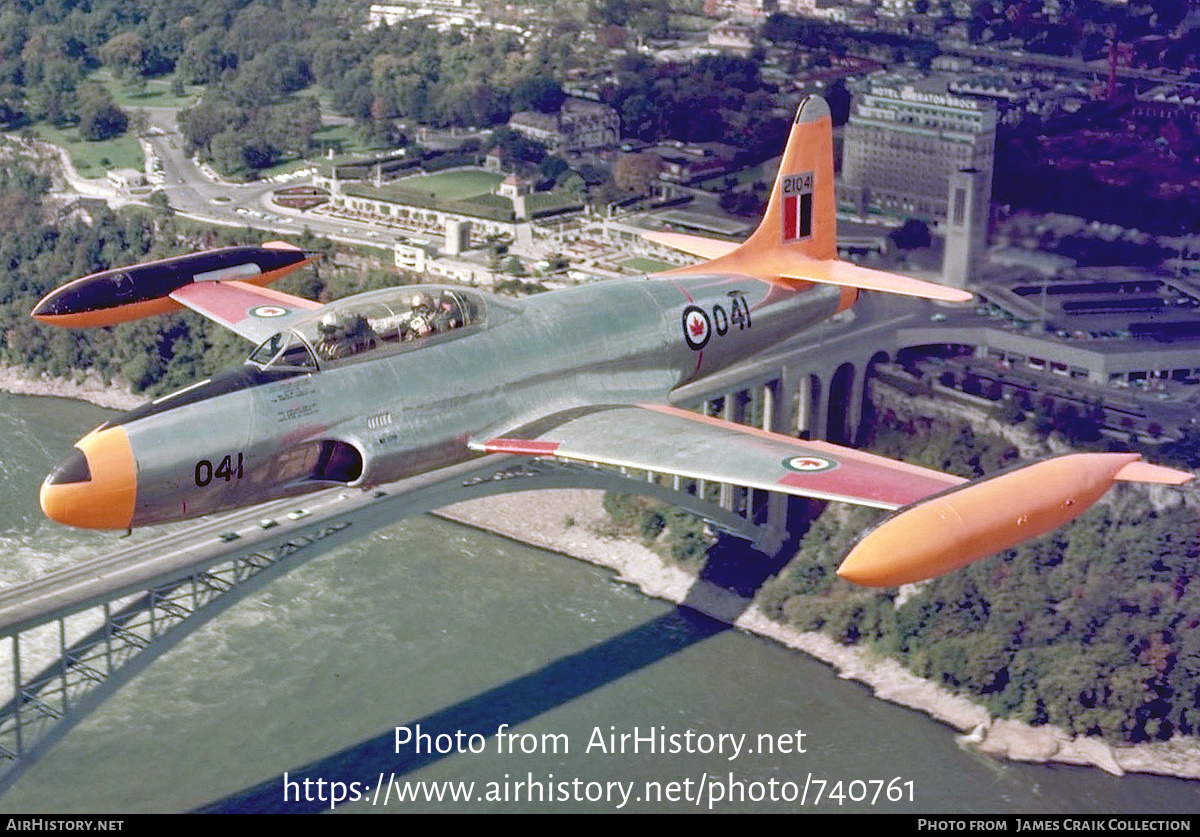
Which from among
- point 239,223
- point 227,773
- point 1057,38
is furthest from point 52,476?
point 1057,38

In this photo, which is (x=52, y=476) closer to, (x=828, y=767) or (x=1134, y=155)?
(x=828, y=767)

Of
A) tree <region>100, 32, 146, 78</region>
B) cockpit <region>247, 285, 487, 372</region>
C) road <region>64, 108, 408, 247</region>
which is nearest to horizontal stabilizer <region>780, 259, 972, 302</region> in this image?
cockpit <region>247, 285, 487, 372</region>

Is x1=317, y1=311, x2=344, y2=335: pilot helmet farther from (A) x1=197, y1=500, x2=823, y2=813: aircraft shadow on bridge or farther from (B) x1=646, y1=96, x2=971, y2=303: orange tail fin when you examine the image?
(A) x1=197, y1=500, x2=823, y2=813: aircraft shadow on bridge

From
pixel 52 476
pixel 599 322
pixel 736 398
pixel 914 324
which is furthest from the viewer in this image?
pixel 914 324

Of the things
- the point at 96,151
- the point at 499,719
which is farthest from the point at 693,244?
the point at 96,151

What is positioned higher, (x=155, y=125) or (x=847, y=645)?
(x=155, y=125)

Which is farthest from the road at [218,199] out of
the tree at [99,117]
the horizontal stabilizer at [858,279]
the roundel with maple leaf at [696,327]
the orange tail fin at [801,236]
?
the roundel with maple leaf at [696,327]
